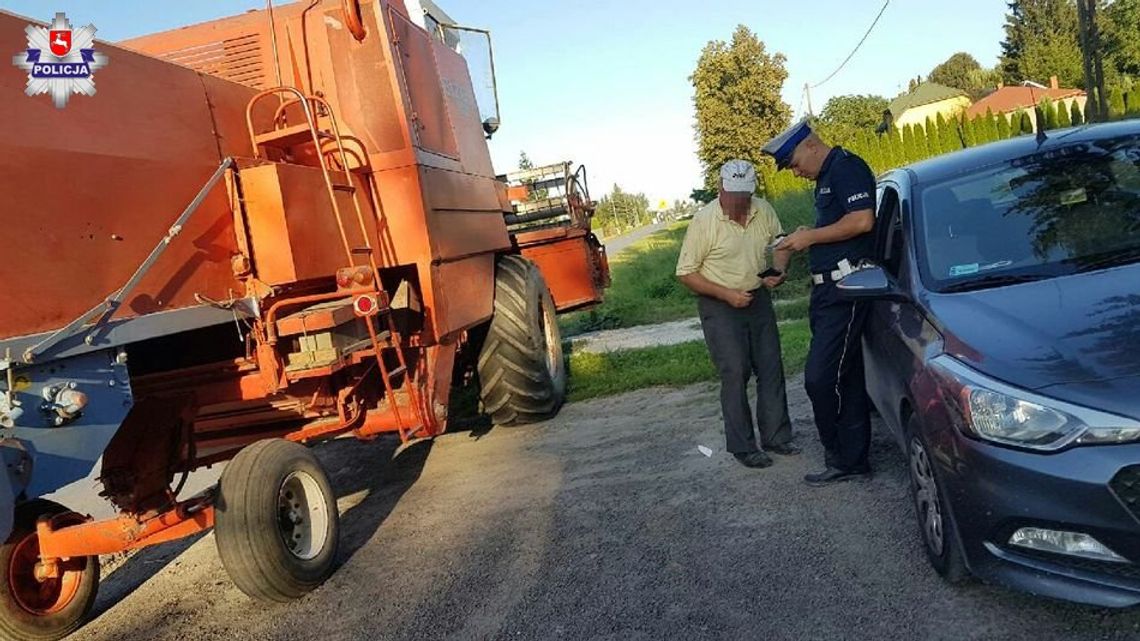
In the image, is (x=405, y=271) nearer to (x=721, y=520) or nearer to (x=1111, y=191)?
(x=721, y=520)

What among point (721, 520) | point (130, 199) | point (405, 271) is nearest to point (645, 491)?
point (721, 520)

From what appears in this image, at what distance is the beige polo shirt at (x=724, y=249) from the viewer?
5094mm

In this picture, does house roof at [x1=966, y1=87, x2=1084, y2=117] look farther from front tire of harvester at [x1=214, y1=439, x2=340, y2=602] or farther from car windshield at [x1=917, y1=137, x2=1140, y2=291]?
front tire of harvester at [x1=214, y1=439, x2=340, y2=602]

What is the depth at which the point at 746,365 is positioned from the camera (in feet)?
17.1

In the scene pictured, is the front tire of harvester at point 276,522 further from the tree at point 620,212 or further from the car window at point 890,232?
the tree at point 620,212

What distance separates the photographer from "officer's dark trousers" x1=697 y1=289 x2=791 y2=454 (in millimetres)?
5098

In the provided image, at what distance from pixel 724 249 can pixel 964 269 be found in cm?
162

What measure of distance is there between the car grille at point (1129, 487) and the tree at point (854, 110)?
206 ft

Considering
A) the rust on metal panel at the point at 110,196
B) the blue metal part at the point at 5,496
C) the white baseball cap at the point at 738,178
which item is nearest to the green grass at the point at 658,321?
the white baseball cap at the point at 738,178

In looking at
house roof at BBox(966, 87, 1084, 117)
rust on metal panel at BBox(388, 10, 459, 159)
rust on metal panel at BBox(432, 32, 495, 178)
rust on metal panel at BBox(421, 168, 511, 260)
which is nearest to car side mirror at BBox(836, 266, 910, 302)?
rust on metal panel at BBox(421, 168, 511, 260)

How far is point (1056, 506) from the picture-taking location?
2668mm

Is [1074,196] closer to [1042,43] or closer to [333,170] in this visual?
[333,170]

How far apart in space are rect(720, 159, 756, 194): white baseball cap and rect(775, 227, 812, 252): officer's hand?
0.46 metres

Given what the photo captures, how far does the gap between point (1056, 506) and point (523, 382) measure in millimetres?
4458
